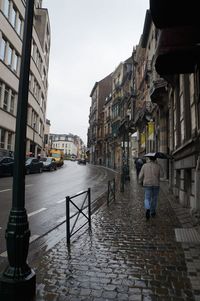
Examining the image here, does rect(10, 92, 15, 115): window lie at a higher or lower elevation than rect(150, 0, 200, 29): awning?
higher

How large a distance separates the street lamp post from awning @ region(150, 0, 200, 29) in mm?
2027

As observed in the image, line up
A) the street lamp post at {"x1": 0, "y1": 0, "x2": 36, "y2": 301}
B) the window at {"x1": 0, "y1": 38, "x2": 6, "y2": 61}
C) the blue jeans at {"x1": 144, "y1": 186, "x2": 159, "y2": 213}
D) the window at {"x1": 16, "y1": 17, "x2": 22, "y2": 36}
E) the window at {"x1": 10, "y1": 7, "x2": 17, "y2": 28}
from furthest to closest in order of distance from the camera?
the window at {"x1": 16, "y1": 17, "x2": 22, "y2": 36}
the window at {"x1": 10, "y1": 7, "x2": 17, "y2": 28}
the window at {"x1": 0, "y1": 38, "x2": 6, "y2": 61}
the blue jeans at {"x1": 144, "y1": 186, "x2": 159, "y2": 213}
the street lamp post at {"x1": 0, "y1": 0, "x2": 36, "y2": 301}

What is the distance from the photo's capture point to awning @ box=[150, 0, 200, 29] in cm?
447

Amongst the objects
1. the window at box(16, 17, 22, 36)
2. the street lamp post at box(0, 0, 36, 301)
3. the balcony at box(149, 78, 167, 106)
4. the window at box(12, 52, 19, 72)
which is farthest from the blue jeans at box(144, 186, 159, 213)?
the window at box(16, 17, 22, 36)

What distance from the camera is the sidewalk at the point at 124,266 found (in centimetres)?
371

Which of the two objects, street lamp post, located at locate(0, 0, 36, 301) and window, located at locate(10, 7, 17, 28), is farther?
window, located at locate(10, 7, 17, 28)

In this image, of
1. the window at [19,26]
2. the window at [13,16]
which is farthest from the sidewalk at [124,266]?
the window at [19,26]

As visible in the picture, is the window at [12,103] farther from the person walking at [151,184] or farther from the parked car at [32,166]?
the person walking at [151,184]

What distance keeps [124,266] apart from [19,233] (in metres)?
1.90

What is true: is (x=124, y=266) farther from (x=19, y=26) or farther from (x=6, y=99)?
(x=19, y=26)

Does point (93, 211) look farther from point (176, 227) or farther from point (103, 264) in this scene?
point (103, 264)

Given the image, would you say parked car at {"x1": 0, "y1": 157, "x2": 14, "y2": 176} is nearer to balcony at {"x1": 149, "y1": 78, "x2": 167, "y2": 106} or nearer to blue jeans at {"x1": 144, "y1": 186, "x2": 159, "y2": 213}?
balcony at {"x1": 149, "y1": 78, "x2": 167, "y2": 106}

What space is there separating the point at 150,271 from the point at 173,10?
385 cm

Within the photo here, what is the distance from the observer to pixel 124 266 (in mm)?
4629
